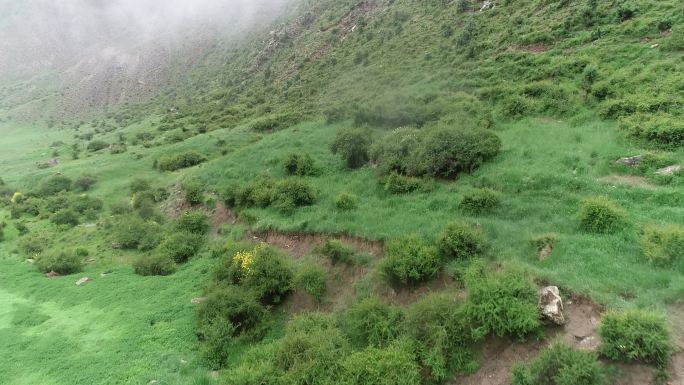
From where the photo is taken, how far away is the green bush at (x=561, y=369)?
32.2 feet

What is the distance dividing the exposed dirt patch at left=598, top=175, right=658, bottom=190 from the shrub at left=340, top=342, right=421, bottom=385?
38.6ft

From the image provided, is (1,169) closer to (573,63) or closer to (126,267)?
(126,267)

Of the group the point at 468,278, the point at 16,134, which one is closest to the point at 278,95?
the point at 468,278

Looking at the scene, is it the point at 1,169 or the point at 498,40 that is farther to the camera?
the point at 1,169

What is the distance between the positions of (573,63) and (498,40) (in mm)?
12233

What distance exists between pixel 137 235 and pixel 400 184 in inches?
795

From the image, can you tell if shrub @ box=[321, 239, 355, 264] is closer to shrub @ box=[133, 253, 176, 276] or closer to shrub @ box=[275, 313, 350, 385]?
shrub @ box=[275, 313, 350, 385]

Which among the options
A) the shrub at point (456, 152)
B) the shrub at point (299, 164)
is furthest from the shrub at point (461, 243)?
the shrub at point (299, 164)

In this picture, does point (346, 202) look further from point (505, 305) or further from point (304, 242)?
point (505, 305)

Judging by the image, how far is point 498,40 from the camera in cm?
4062

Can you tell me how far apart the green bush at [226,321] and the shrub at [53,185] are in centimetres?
3558

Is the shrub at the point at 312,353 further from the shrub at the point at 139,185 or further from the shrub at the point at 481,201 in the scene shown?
the shrub at the point at 139,185

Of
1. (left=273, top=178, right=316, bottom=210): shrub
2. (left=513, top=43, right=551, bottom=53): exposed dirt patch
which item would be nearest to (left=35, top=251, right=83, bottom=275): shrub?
(left=273, top=178, right=316, bottom=210): shrub

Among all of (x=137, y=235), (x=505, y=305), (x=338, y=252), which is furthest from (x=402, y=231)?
(x=137, y=235)
